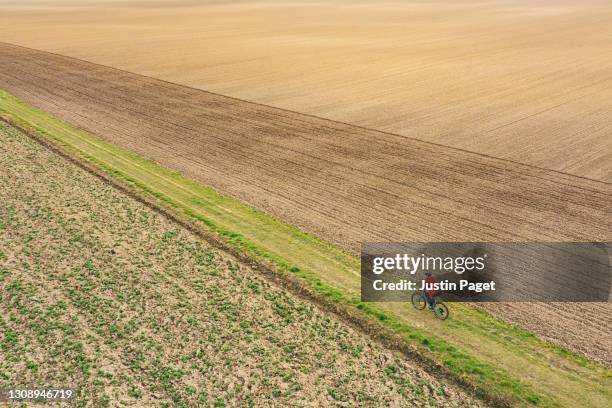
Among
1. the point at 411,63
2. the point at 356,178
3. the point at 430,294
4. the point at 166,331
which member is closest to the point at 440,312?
the point at 430,294

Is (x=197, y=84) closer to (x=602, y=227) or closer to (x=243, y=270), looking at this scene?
(x=243, y=270)

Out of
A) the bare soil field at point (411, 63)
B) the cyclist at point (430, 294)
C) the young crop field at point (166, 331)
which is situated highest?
the bare soil field at point (411, 63)

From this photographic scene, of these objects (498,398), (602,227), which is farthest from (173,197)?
(602,227)

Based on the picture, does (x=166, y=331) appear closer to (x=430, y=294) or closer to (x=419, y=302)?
(x=419, y=302)

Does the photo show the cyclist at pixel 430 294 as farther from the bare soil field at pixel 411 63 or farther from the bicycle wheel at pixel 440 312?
the bare soil field at pixel 411 63

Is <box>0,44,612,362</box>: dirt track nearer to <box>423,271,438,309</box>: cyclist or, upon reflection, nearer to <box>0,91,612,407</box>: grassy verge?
<box>0,91,612,407</box>: grassy verge

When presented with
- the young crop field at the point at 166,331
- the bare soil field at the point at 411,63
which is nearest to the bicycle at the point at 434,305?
the young crop field at the point at 166,331

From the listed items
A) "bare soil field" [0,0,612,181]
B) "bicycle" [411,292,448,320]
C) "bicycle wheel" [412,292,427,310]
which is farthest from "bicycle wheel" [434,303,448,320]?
"bare soil field" [0,0,612,181]
